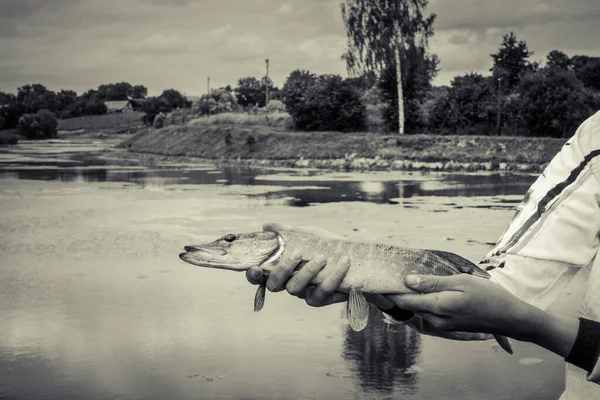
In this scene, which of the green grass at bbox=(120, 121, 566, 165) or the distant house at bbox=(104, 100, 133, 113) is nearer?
the green grass at bbox=(120, 121, 566, 165)

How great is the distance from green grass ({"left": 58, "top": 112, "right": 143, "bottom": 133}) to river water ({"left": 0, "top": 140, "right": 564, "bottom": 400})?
300ft

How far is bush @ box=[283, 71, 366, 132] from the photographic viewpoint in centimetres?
4834

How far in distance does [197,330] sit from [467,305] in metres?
5.60

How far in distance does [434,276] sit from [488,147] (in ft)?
121

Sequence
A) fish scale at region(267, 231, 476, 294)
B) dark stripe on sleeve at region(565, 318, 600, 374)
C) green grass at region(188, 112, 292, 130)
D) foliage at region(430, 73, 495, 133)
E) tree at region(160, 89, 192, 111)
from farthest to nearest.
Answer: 1. tree at region(160, 89, 192, 111)
2. green grass at region(188, 112, 292, 130)
3. foliage at region(430, 73, 495, 133)
4. fish scale at region(267, 231, 476, 294)
5. dark stripe on sleeve at region(565, 318, 600, 374)

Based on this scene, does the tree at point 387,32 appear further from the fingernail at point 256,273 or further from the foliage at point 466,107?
the fingernail at point 256,273

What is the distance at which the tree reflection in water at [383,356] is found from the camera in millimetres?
5773

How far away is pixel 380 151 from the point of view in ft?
129

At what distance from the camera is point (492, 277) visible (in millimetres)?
2014

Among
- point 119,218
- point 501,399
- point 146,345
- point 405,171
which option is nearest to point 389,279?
point 501,399

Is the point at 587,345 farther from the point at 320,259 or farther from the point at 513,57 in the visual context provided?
the point at 513,57

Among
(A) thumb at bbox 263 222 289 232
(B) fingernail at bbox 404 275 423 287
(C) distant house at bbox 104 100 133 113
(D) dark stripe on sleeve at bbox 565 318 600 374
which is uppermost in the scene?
(C) distant house at bbox 104 100 133 113

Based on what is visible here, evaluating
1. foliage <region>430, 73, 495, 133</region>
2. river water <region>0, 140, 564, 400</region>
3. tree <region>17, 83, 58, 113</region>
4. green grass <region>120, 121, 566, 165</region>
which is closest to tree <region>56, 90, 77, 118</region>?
tree <region>17, 83, 58, 113</region>

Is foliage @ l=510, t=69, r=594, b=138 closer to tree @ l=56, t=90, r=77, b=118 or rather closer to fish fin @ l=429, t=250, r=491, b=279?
fish fin @ l=429, t=250, r=491, b=279
